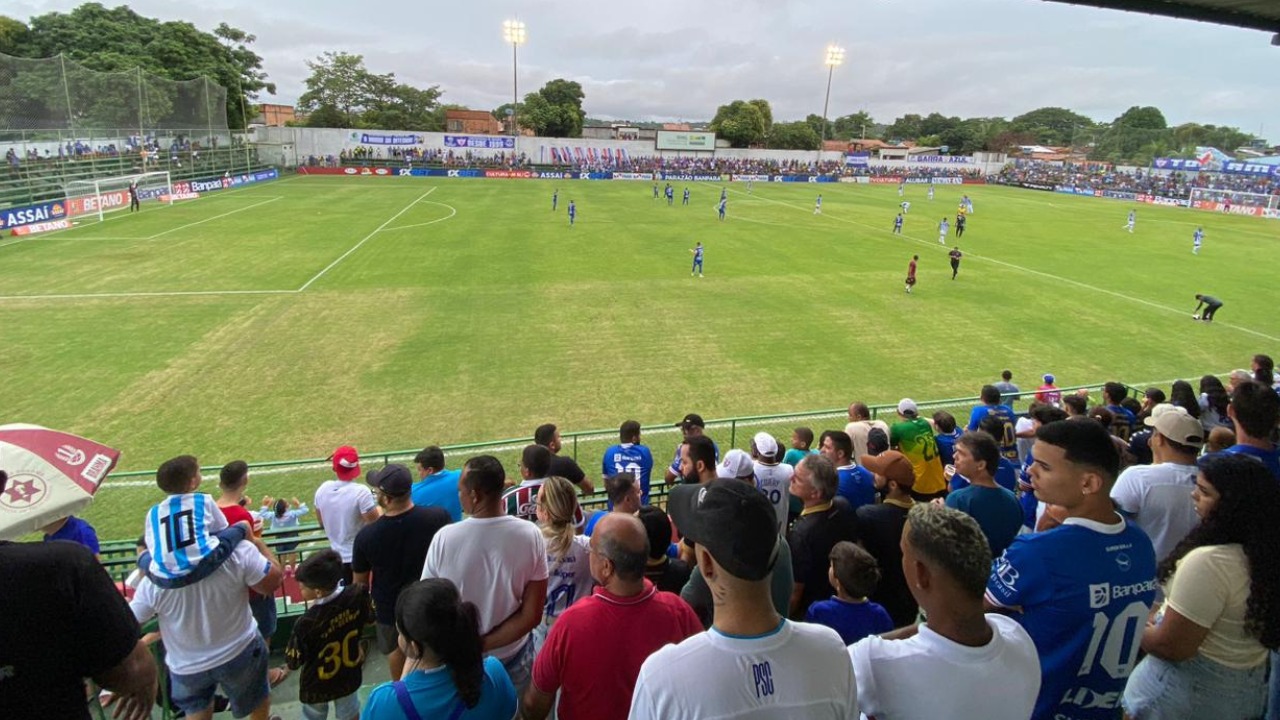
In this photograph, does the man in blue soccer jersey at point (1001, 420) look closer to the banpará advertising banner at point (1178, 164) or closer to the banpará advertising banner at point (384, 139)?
the banpará advertising banner at point (384, 139)

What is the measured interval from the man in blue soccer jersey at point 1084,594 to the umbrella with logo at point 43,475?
547cm

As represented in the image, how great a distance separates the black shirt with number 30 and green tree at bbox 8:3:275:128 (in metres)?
53.9

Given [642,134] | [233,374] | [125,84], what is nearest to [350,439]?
[233,374]

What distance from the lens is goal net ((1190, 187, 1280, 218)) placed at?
2311 inches

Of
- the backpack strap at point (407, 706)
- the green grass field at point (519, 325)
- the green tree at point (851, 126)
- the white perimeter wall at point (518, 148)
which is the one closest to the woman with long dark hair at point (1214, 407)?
the green grass field at point (519, 325)

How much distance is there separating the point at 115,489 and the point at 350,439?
3406 millimetres

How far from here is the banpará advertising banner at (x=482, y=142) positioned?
3115 inches

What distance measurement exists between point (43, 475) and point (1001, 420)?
8935 millimetres

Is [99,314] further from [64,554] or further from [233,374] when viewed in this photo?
[64,554]

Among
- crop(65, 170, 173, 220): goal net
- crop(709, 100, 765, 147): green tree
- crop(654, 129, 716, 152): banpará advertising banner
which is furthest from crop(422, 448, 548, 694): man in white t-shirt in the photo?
crop(709, 100, 765, 147): green tree

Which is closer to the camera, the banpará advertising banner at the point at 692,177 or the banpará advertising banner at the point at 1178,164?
the banpará advertising banner at the point at 1178,164

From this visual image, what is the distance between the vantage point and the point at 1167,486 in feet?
14.5

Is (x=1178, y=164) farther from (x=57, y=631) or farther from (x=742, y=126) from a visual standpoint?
(x=57, y=631)

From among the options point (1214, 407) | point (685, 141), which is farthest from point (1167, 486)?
point (685, 141)
